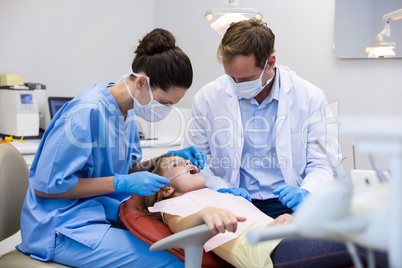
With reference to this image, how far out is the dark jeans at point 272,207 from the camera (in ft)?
5.88

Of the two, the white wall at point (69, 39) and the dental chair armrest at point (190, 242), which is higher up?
the white wall at point (69, 39)

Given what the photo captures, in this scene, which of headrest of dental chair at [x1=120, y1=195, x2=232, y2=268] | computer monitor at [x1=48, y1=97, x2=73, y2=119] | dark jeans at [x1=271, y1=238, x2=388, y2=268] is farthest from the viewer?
computer monitor at [x1=48, y1=97, x2=73, y2=119]

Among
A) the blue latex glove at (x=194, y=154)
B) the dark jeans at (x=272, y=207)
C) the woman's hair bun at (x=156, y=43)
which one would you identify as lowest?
the dark jeans at (x=272, y=207)

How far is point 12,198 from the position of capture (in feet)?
4.78

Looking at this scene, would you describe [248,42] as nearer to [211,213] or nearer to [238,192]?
[238,192]

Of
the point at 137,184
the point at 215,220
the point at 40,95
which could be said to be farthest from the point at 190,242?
the point at 40,95

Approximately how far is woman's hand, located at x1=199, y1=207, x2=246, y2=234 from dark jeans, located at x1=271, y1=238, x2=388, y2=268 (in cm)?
18

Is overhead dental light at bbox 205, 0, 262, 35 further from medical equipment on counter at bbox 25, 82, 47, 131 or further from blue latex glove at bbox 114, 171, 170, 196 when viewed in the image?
medical equipment on counter at bbox 25, 82, 47, 131

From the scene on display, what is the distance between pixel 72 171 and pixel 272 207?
907 mm

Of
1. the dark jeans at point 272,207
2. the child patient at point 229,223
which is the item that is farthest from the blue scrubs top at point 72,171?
the dark jeans at point 272,207

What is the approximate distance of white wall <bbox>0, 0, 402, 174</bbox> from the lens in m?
2.67

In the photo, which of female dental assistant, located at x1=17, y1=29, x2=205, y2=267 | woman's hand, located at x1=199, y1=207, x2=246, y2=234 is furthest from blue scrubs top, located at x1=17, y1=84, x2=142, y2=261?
woman's hand, located at x1=199, y1=207, x2=246, y2=234

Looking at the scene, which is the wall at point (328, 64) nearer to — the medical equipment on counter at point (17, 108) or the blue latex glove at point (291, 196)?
the blue latex glove at point (291, 196)

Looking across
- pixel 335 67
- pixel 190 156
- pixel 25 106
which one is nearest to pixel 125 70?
pixel 25 106
